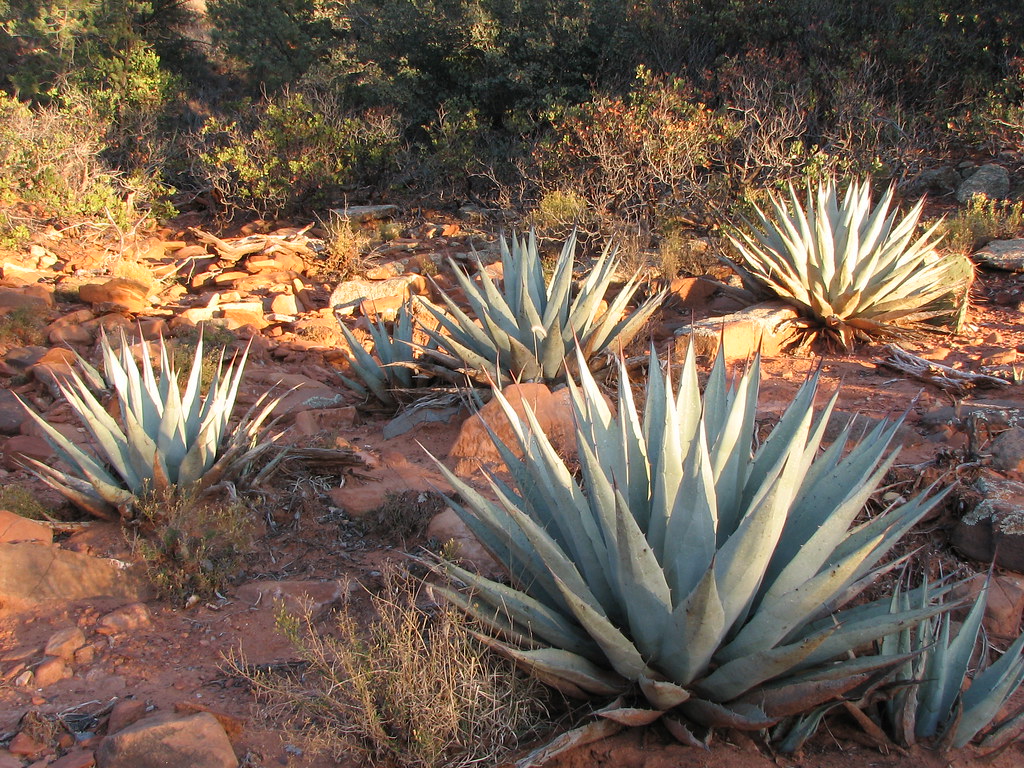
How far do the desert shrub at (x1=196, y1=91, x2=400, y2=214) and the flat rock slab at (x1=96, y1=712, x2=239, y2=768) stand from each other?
11783 millimetres

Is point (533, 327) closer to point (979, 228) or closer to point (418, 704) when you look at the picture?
point (418, 704)

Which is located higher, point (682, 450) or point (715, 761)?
point (682, 450)

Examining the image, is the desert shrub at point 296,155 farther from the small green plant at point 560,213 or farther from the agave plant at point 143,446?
the agave plant at point 143,446

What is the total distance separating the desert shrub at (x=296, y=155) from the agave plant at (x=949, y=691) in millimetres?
12250

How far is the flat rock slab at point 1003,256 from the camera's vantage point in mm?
7176

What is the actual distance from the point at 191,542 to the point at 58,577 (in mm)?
493

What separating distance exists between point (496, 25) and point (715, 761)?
14.1 m

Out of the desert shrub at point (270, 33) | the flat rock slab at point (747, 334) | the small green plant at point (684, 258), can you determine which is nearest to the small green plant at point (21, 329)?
the flat rock slab at point (747, 334)

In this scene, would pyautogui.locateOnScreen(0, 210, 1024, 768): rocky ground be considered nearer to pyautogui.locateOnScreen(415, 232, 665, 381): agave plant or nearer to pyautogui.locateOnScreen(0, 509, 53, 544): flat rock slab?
→ pyautogui.locateOnScreen(0, 509, 53, 544): flat rock slab

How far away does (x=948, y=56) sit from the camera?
10734mm

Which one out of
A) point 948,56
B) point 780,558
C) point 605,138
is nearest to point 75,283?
point 605,138

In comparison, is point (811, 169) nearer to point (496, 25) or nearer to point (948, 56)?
point (948, 56)

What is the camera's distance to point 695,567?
2.09 meters

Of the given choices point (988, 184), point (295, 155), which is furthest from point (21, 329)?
point (988, 184)
